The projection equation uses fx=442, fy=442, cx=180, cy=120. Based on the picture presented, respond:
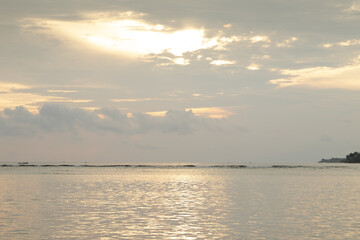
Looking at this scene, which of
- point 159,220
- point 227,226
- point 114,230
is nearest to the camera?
point 114,230

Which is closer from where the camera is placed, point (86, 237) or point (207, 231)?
point (86, 237)

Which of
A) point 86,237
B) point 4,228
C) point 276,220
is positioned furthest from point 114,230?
point 276,220

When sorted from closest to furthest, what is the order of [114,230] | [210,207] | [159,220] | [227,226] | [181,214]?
[114,230] < [227,226] < [159,220] < [181,214] < [210,207]

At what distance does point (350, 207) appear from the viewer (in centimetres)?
5141

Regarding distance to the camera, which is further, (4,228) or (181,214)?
(181,214)

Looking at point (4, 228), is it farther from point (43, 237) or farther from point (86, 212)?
point (86, 212)

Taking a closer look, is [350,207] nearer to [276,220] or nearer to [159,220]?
[276,220]

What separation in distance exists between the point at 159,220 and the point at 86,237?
9.83 metres

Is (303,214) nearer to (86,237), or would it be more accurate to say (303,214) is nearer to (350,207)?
(350,207)

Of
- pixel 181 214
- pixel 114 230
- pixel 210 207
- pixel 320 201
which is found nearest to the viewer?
pixel 114 230

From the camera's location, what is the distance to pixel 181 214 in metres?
44.5

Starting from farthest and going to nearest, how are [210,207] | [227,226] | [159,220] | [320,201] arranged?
[320,201], [210,207], [159,220], [227,226]

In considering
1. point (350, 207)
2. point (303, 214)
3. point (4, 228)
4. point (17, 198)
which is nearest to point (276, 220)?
point (303, 214)

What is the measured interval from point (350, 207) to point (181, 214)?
2086 cm
